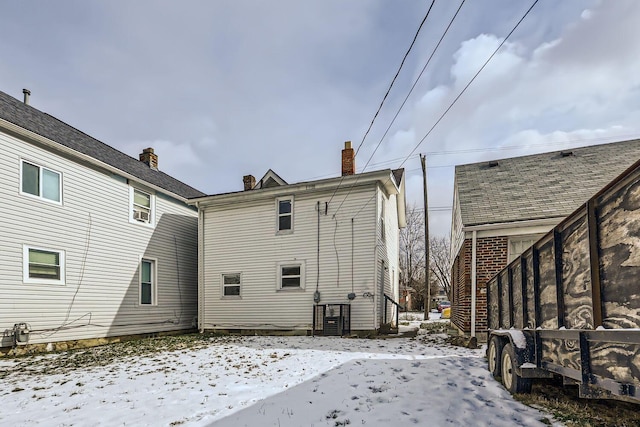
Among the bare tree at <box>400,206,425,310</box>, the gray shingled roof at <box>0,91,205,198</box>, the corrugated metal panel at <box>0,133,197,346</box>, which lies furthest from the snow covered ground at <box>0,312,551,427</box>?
the bare tree at <box>400,206,425,310</box>

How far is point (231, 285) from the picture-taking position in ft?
47.8

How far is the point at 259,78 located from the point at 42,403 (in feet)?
25.0

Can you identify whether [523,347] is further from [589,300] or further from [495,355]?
[589,300]

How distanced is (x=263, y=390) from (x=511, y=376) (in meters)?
3.50

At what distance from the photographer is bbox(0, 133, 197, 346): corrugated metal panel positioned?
387 inches

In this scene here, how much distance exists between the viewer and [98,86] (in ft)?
35.3

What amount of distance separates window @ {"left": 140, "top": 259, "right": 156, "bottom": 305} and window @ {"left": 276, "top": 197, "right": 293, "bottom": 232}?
17.3ft

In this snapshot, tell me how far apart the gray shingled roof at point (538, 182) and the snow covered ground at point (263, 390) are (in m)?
4.16

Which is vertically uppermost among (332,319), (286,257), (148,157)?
(148,157)

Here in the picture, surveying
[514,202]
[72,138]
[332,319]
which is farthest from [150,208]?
[514,202]

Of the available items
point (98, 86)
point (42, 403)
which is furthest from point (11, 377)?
point (98, 86)

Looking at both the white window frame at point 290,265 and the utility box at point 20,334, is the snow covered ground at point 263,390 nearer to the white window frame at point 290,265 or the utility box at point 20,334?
the utility box at point 20,334

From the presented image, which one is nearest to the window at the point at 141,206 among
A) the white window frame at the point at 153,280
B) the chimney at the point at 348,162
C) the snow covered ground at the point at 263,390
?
the white window frame at the point at 153,280

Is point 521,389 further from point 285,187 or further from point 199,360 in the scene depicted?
point 285,187
